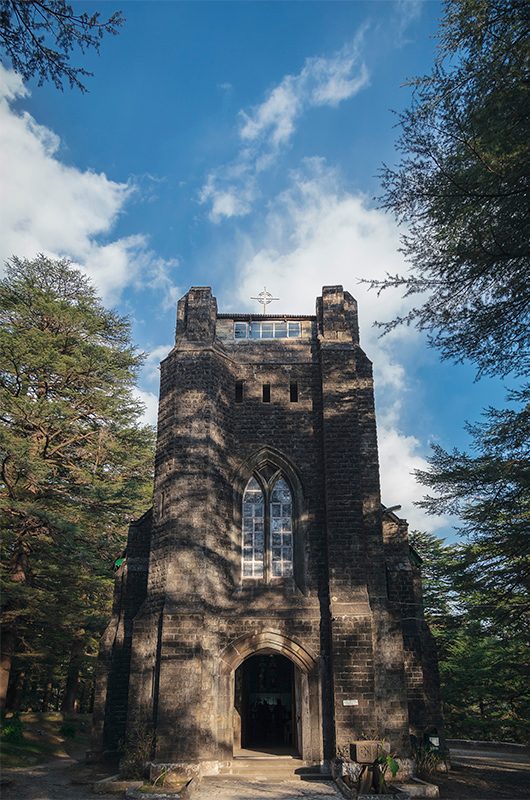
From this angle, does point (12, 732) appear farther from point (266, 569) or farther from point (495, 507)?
point (495, 507)

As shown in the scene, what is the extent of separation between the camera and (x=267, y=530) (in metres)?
15.6

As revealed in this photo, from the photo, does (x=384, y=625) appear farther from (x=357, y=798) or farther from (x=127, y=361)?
(x=127, y=361)

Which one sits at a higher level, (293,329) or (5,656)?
(293,329)

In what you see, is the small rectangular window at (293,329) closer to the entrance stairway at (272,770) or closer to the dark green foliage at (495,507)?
the dark green foliage at (495,507)

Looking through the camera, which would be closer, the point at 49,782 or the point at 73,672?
→ the point at 49,782

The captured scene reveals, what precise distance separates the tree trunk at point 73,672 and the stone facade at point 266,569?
10.2 metres

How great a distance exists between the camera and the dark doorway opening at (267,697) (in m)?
18.1

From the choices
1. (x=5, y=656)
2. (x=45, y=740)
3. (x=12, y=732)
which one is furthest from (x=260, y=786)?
(x=45, y=740)

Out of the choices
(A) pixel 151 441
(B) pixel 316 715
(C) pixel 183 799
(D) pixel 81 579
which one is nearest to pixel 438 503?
(B) pixel 316 715

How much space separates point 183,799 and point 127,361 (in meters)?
19.1

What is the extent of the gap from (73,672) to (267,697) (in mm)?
13128

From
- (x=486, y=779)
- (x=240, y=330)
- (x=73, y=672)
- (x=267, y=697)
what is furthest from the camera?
(x=73, y=672)

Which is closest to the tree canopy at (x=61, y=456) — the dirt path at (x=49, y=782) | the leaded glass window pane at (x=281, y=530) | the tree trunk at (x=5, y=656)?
the tree trunk at (x=5, y=656)

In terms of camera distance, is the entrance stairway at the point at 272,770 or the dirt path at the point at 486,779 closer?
the dirt path at the point at 486,779
